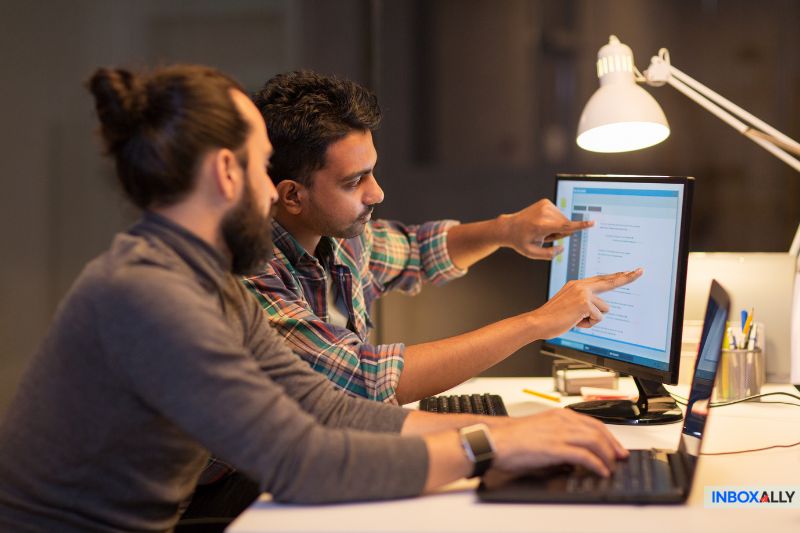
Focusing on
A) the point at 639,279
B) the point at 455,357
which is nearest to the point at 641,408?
the point at 639,279

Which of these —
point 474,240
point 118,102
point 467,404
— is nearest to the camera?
point 118,102

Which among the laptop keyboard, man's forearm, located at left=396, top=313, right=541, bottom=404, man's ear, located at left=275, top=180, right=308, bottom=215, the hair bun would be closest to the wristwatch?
the laptop keyboard

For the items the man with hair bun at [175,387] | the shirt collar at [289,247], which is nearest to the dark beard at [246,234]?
the man with hair bun at [175,387]

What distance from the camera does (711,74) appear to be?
2418mm

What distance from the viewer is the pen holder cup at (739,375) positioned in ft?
5.64

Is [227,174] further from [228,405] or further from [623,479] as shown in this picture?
[623,479]

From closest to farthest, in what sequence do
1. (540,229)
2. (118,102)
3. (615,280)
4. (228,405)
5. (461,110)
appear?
(228,405) < (118,102) < (615,280) < (540,229) < (461,110)

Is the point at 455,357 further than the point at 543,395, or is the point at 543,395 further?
the point at 543,395

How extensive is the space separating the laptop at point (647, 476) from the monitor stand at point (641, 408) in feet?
0.87

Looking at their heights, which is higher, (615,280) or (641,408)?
(615,280)

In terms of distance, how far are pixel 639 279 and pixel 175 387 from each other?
0.89 meters

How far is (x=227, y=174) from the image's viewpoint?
114 cm

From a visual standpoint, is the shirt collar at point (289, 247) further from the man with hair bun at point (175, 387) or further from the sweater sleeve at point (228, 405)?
the sweater sleeve at point (228, 405)

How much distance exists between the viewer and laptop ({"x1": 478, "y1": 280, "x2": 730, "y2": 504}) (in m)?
1.09
